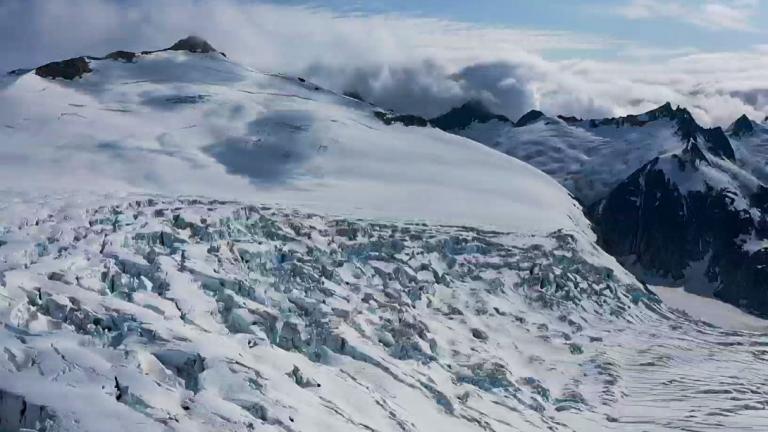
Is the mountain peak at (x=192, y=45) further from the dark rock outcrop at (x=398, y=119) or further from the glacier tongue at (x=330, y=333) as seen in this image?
the glacier tongue at (x=330, y=333)

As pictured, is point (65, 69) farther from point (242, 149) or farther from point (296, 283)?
point (296, 283)

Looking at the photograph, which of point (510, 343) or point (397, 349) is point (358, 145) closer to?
point (510, 343)

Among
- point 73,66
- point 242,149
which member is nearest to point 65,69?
point 73,66

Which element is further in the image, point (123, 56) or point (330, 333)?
point (123, 56)

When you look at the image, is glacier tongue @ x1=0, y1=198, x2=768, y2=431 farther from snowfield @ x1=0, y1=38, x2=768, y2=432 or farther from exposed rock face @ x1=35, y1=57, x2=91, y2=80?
exposed rock face @ x1=35, y1=57, x2=91, y2=80

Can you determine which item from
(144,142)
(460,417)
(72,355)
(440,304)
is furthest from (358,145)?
(72,355)

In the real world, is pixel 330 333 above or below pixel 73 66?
below
